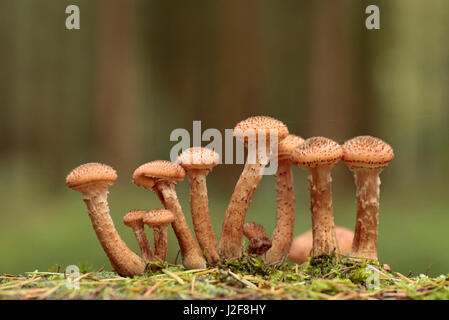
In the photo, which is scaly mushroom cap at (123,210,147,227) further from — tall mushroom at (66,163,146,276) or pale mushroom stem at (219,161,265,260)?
pale mushroom stem at (219,161,265,260)

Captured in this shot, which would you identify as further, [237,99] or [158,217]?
[237,99]

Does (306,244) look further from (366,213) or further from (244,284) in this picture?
(244,284)

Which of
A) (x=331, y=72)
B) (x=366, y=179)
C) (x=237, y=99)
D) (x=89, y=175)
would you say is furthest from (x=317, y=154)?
(x=331, y=72)

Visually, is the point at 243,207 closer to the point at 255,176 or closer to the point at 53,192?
the point at 255,176

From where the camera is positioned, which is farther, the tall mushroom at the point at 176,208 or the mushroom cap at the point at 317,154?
the tall mushroom at the point at 176,208

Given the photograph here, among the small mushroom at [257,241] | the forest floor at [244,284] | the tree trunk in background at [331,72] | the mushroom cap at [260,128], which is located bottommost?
the forest floor at [244,284]

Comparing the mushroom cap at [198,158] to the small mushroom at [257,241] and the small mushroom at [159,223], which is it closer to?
the small mushroom at [159,223]

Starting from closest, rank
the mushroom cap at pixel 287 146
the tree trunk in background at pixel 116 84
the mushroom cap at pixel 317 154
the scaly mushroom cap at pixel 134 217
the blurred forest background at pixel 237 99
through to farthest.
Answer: the mushroom cap at pixel 317 154, the scaly mushroom cap at pixel 134 217, the mushroom cap at pixel 287 146, the blurred forest background at pixel 237 99, the tree trunk in background at pixel 116 84

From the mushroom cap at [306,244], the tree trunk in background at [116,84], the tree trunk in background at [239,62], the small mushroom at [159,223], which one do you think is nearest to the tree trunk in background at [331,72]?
the tree trunk in background at [239,62]
